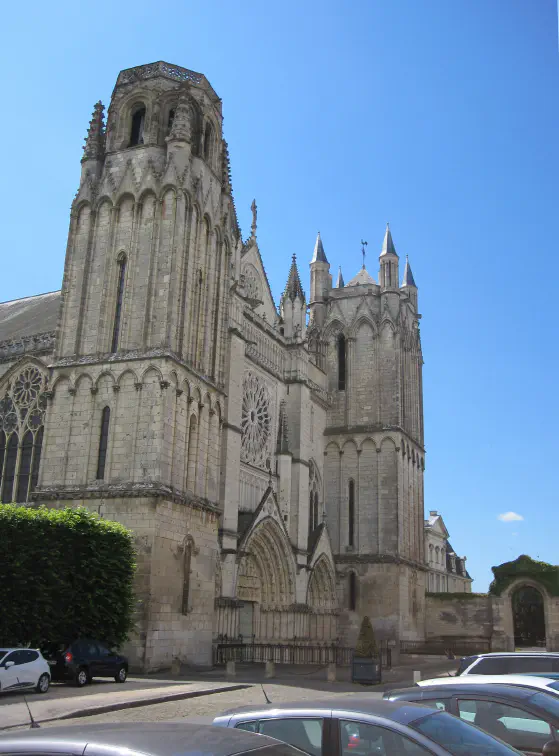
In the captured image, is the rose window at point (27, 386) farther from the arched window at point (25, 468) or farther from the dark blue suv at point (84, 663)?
the dark blue suv at point (84, 663)

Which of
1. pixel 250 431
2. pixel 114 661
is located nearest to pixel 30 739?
pixel 114 661

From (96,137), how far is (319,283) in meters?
21.2

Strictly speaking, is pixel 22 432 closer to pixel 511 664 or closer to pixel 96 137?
pixel 96 137

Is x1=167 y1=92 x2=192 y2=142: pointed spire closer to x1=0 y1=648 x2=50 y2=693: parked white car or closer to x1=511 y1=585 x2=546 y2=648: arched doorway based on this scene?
x1=0 y1=648 x2=50 y2=693: parked white car

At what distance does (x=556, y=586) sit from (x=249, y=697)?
27.3 meters

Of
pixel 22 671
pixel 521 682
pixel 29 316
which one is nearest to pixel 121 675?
pixel 22 671

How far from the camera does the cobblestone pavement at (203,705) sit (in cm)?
1452

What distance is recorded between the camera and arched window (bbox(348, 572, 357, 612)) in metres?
41.4

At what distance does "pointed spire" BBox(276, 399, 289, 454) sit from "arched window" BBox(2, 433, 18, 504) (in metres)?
11.9

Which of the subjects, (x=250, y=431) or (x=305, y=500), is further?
(x=305, y=500)

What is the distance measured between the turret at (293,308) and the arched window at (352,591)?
12.6 meters

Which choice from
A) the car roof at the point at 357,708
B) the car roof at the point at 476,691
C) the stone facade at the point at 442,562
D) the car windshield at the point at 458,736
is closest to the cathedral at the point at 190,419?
the car roof at the point at 476,691

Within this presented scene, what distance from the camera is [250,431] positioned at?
35719 mm

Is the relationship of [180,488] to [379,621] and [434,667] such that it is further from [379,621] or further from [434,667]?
[379,621]
